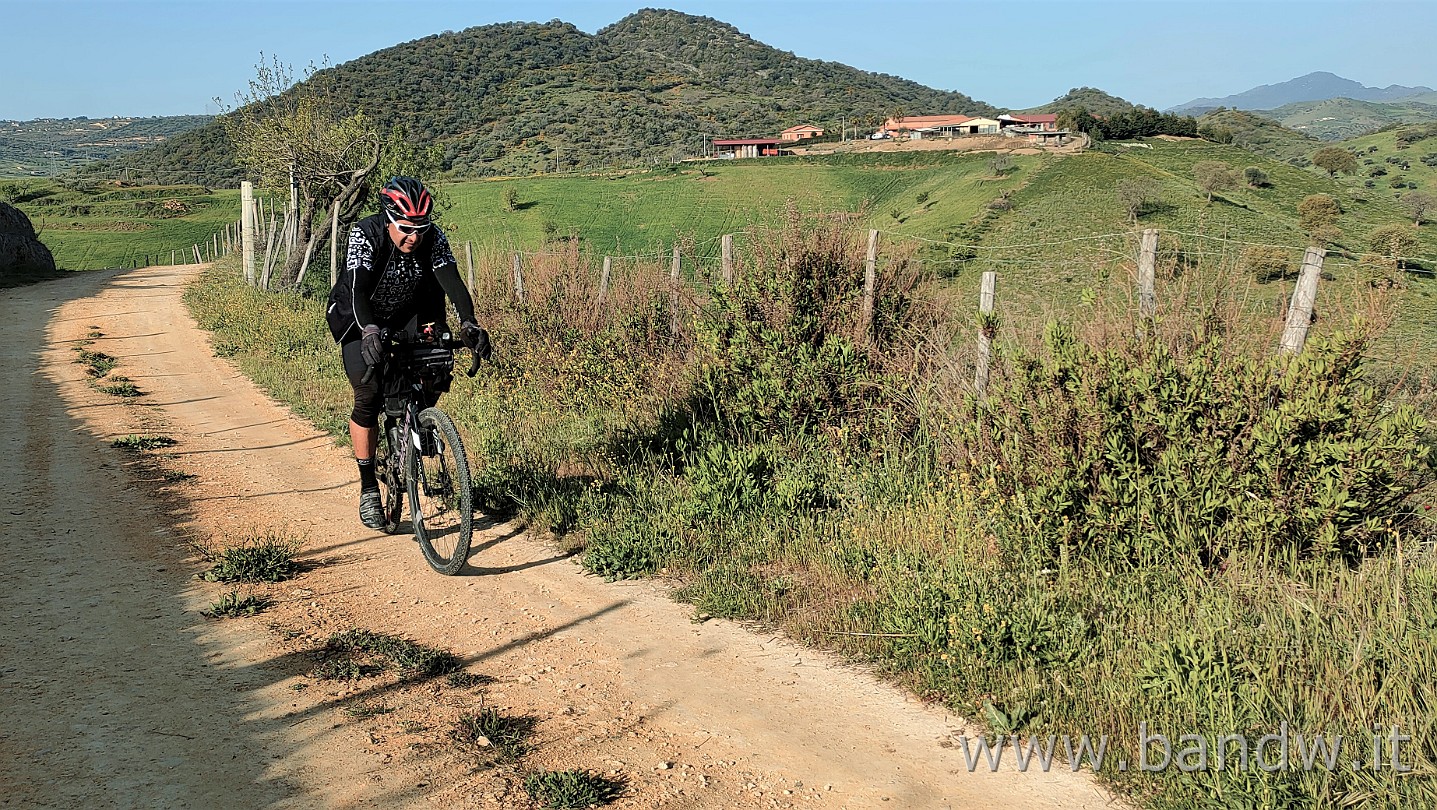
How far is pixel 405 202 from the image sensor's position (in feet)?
18.6

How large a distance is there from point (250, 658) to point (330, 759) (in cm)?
116

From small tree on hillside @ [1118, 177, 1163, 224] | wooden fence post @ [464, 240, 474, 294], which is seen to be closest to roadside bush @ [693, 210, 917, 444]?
wooden fence post @ [464, 240, 474, 294]

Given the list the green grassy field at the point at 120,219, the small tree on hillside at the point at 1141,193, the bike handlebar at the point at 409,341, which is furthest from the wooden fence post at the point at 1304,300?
the green grassy field at the point at 120,219

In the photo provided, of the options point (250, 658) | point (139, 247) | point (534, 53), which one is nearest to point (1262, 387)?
point (250, 658)

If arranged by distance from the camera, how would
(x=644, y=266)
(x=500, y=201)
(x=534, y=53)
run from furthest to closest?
1. (x=534, y=53)
2. (x=500, y=201)
3. (x=644, y=266)

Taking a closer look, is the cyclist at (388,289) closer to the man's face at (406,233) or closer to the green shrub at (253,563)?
the man's face at (406,233)

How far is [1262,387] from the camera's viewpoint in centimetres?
482

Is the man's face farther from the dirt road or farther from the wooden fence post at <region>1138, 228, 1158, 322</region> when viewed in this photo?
the wooden fence post at <region>1138, 228, 1158, 322</region>

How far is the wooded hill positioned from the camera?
11238 centimetres

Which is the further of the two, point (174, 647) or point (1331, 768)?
point (174, 647)

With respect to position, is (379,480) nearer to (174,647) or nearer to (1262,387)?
(174,647)

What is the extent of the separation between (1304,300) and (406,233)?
5058 millimetres

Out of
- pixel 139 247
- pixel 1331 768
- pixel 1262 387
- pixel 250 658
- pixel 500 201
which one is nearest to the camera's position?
pixel 1331 768

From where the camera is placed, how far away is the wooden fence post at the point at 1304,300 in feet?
16.8
